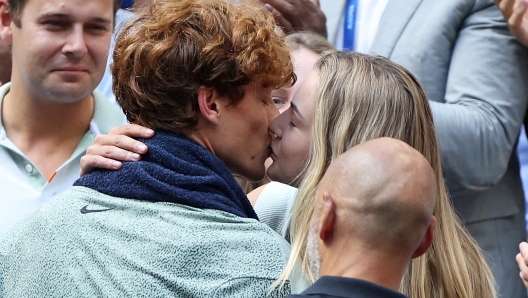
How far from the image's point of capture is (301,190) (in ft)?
7.52

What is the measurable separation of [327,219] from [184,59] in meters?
0.71

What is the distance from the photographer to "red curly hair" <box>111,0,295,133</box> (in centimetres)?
211

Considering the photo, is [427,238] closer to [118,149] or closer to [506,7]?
[118,149]

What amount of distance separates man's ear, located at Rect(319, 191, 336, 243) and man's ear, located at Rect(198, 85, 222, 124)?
2.01ft

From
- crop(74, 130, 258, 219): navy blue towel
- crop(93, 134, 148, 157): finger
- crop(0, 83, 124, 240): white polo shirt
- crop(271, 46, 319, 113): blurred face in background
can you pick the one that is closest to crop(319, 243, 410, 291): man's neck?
crop(74, 130, 258, 219): navy blue towel

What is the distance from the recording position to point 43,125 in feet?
10.5

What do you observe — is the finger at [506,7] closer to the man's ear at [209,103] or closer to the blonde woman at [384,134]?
the blonde woman at [384,134]

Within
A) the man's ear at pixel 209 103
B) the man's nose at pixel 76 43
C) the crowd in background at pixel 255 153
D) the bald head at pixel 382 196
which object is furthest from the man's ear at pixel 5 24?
the bald head at pixel 382 196

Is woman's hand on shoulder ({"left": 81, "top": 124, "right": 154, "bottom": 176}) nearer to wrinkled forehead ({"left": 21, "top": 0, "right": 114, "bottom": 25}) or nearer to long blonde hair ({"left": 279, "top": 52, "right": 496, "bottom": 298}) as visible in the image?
long blonde hair ({"left": 279, "top": 52, "right": 496, "bottom": 298})

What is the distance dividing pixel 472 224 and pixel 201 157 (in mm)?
1556

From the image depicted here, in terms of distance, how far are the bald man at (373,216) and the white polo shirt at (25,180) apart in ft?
5.20

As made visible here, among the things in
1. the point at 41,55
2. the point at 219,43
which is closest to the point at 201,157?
the point at 219,43

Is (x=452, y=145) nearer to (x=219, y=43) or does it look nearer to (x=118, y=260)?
(x=219, y=43)

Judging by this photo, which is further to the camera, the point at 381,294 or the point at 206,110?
the point at 206,110
